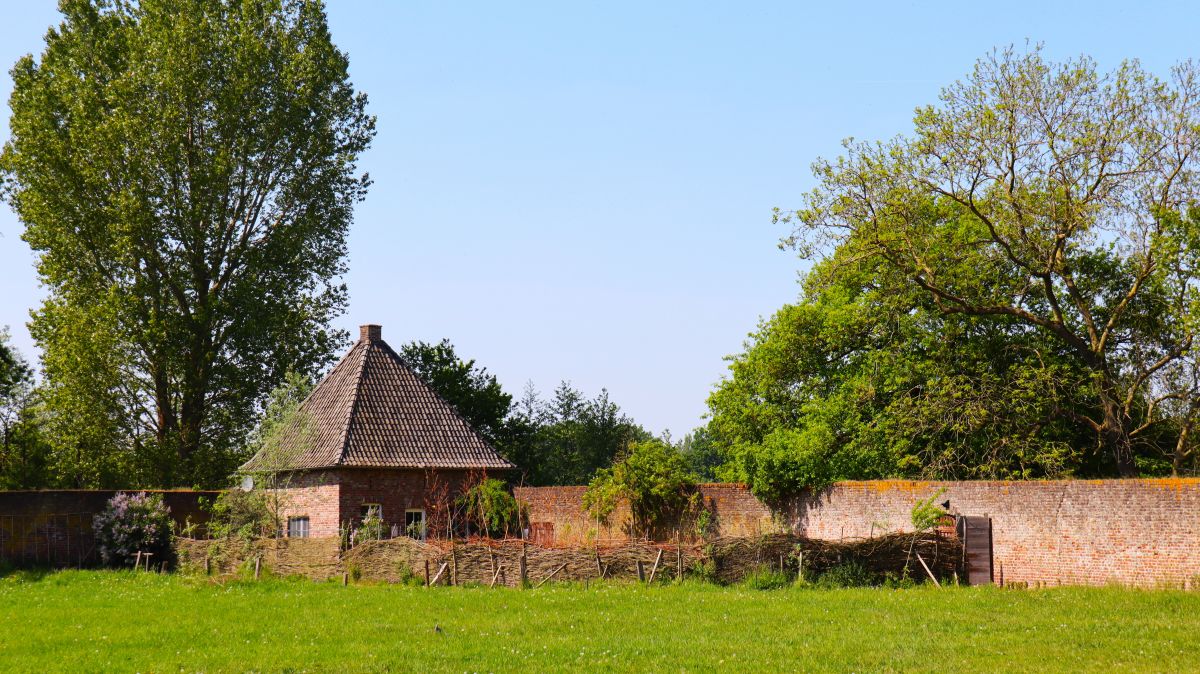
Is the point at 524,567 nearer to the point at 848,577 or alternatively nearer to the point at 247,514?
the point at 848,577

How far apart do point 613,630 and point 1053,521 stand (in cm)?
915

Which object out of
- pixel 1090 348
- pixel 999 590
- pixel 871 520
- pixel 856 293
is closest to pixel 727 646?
pixel 999 590

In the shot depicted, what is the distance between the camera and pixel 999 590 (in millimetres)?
20438

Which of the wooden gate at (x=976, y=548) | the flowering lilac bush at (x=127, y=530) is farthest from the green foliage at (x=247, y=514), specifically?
the wooden gate at (x=976, y=548)

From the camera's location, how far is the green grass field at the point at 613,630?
13.9 m

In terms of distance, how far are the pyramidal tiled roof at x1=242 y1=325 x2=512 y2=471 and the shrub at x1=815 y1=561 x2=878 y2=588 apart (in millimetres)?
13325

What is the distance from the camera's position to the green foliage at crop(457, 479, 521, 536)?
104 ft

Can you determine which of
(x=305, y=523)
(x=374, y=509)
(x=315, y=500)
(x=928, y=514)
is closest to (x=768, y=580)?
(x=928, y=514)

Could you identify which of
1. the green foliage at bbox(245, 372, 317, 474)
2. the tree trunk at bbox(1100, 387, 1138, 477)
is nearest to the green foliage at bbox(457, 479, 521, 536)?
the green foliage at bbox(245, 372, 317, 474)

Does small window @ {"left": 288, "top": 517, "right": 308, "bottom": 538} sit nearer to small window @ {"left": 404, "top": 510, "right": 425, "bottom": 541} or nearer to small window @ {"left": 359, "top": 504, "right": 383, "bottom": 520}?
small window @ {"left": 359, "top": 504, "right": 383, "bottom": 520}

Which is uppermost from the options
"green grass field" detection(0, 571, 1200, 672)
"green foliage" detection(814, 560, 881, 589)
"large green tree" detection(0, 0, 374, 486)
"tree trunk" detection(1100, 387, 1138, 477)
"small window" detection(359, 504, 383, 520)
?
"large green tree" detection(0, 0, 374, 486)

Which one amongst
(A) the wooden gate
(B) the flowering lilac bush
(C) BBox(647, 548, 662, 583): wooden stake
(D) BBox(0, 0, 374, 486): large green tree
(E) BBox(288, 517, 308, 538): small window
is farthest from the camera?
(D) BBox(0, 0, 374, 486): large green tree

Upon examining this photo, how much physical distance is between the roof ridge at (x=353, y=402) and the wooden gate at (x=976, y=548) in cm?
1643

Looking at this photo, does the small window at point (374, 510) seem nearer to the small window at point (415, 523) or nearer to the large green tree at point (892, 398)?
the small window at point (415, 523)
